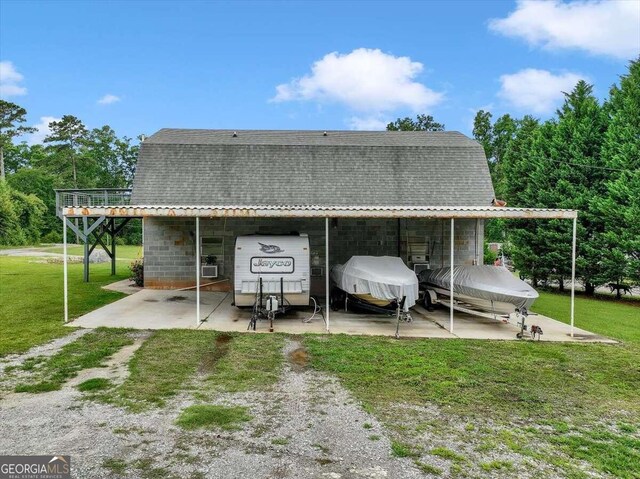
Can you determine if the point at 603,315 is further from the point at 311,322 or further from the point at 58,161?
the point at 58,161

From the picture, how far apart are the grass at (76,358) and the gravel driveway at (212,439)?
0.34 meters

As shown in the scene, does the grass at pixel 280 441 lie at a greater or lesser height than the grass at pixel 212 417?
lesser

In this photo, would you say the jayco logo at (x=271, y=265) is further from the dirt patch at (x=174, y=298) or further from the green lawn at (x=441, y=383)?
the dirt patch at (x=174, y=298)

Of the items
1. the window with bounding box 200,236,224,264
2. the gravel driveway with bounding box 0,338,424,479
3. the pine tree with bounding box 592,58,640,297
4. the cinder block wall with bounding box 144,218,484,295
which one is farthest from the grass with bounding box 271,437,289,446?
the pine tree with bounding box 592,58,640,297

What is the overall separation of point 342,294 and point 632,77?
1538 cm

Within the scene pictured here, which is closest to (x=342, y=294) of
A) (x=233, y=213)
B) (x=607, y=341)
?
(x=233, y=213)

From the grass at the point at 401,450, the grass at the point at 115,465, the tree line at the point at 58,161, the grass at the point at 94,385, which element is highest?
the tree line at the point at 58,161

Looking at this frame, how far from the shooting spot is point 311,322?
1034 centimetres

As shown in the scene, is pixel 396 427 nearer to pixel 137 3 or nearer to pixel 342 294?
pixel 342 294

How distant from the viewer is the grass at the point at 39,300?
8469 mm

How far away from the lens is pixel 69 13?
23156 millimetres

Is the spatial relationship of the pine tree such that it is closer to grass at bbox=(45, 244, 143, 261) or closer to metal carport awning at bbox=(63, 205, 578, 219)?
metal carport awning at bbox=(63, 205, 578, 219)

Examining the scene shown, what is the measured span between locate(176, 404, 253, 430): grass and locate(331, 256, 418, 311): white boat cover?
5382 millimetres

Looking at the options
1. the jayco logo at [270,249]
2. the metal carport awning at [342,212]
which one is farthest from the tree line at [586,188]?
the jayco logo at [270,249]
